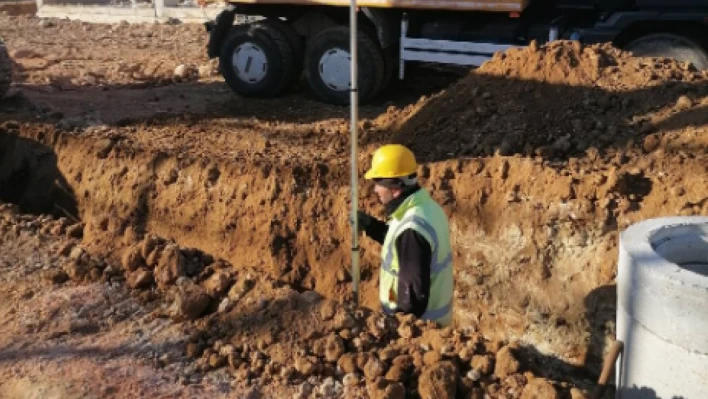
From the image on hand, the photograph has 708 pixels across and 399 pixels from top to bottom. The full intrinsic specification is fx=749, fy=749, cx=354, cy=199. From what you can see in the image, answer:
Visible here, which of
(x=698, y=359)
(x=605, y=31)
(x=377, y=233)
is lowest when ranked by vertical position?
(x=698, y=359)

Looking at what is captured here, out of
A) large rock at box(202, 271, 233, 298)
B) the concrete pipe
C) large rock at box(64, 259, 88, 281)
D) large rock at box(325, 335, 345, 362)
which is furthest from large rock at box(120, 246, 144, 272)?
the concrete pipe

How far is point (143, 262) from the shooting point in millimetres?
5711

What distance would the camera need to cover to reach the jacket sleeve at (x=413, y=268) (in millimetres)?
4418

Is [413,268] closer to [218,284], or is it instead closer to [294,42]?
[218,284]

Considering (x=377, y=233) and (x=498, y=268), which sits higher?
(x=377, y=233)

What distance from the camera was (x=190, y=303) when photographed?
16.4ft

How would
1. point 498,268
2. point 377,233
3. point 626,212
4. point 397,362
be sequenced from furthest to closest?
point 498,268
point 626,212
point 377,233
point 397,362

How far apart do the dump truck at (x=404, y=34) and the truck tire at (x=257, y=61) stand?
16 mm

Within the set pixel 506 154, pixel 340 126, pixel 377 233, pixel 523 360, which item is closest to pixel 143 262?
pixel 377 233

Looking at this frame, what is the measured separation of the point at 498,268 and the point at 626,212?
4.09 feet

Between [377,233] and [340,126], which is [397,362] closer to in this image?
[377,233]

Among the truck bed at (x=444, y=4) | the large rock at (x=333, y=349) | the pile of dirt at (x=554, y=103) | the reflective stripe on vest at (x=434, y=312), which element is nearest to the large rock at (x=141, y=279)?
the large rock at (x=333, y=349)

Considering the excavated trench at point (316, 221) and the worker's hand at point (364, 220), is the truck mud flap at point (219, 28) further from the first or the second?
the worker's hand at point (364, 220)

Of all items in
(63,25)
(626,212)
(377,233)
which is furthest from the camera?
(63,25)
